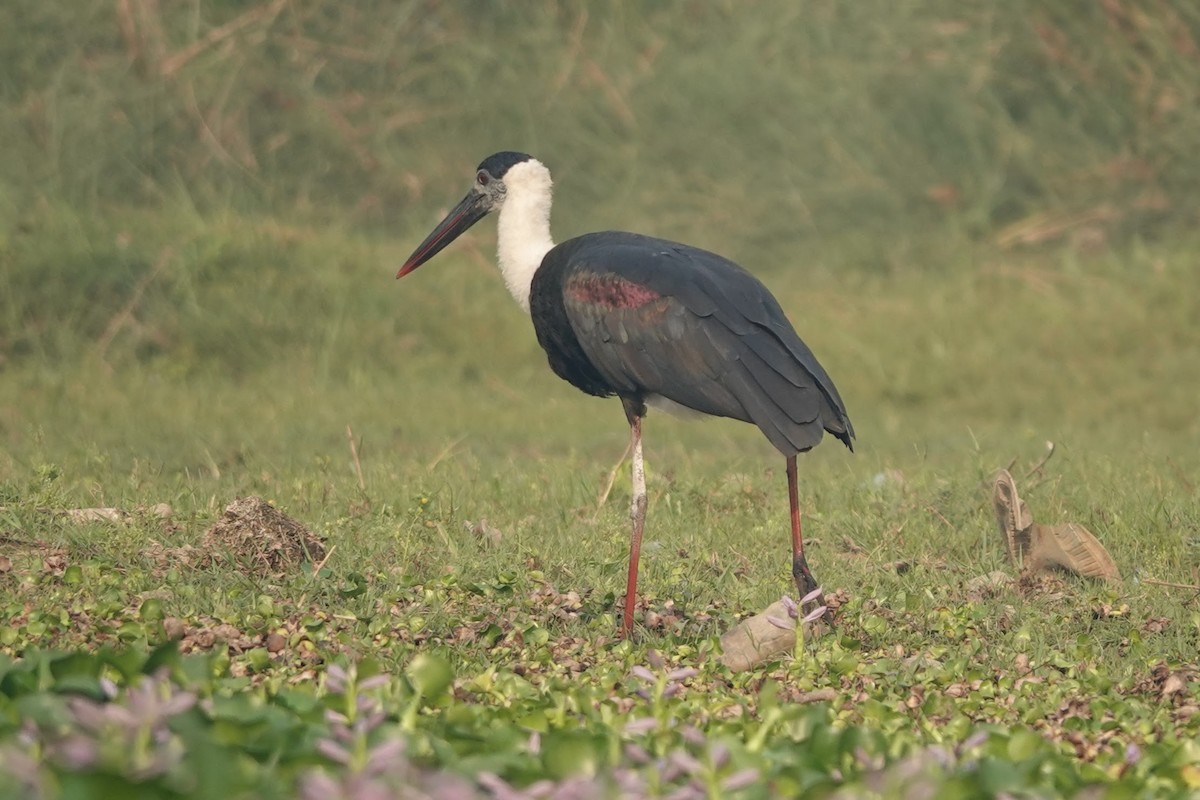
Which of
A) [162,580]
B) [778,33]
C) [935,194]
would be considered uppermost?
[778,33]

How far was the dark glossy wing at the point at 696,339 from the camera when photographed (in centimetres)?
527

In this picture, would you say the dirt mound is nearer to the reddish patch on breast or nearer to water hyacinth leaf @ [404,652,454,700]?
the reddish patch on breast

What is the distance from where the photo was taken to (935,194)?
1139 centimetres

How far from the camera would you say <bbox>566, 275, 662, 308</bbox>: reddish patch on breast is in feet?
18.3

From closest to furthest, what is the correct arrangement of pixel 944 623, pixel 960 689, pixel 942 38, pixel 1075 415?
pixel 960 689 → pixel 944 623 → pixel 1075 415 → pixel 942 38

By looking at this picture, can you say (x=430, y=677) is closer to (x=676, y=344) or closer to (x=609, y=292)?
(x=676, y=344)

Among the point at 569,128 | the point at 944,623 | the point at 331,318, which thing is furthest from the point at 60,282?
the point at 944,623

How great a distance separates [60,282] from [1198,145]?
6.11 meters

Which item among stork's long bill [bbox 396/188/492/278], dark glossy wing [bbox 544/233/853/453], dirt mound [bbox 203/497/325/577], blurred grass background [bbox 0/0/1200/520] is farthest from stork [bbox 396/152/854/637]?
blurred grass background [bbox 0/0/1200/520]

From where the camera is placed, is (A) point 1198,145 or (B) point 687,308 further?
(A) point 1198,145

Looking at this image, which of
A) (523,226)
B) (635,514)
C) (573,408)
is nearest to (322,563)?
(635,514)

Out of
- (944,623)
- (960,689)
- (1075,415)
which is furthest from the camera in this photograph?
(1075,415)

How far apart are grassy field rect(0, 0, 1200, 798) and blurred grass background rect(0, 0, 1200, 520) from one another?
0.08 feet

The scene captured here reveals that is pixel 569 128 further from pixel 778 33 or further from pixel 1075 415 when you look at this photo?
pixel 1075 415
